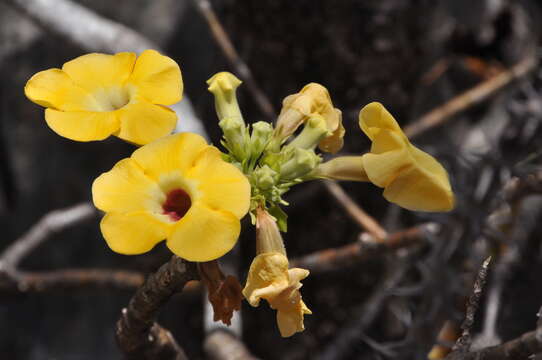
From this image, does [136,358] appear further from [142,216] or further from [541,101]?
[541,101]

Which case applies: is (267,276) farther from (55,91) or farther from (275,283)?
(55,91)

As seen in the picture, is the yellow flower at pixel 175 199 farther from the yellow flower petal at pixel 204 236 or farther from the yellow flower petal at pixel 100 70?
the yellow flower petal at pixel 100 70

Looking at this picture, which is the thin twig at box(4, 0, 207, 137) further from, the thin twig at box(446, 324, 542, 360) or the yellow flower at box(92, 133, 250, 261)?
the thin twig at box(446, 324, 542, 360)

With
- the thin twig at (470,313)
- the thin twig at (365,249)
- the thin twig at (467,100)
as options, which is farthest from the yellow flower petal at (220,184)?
the thin twig at (467,100)

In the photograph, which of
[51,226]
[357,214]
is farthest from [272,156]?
[51,226]

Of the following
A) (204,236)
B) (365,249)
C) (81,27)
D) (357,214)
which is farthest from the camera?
(81,27)
